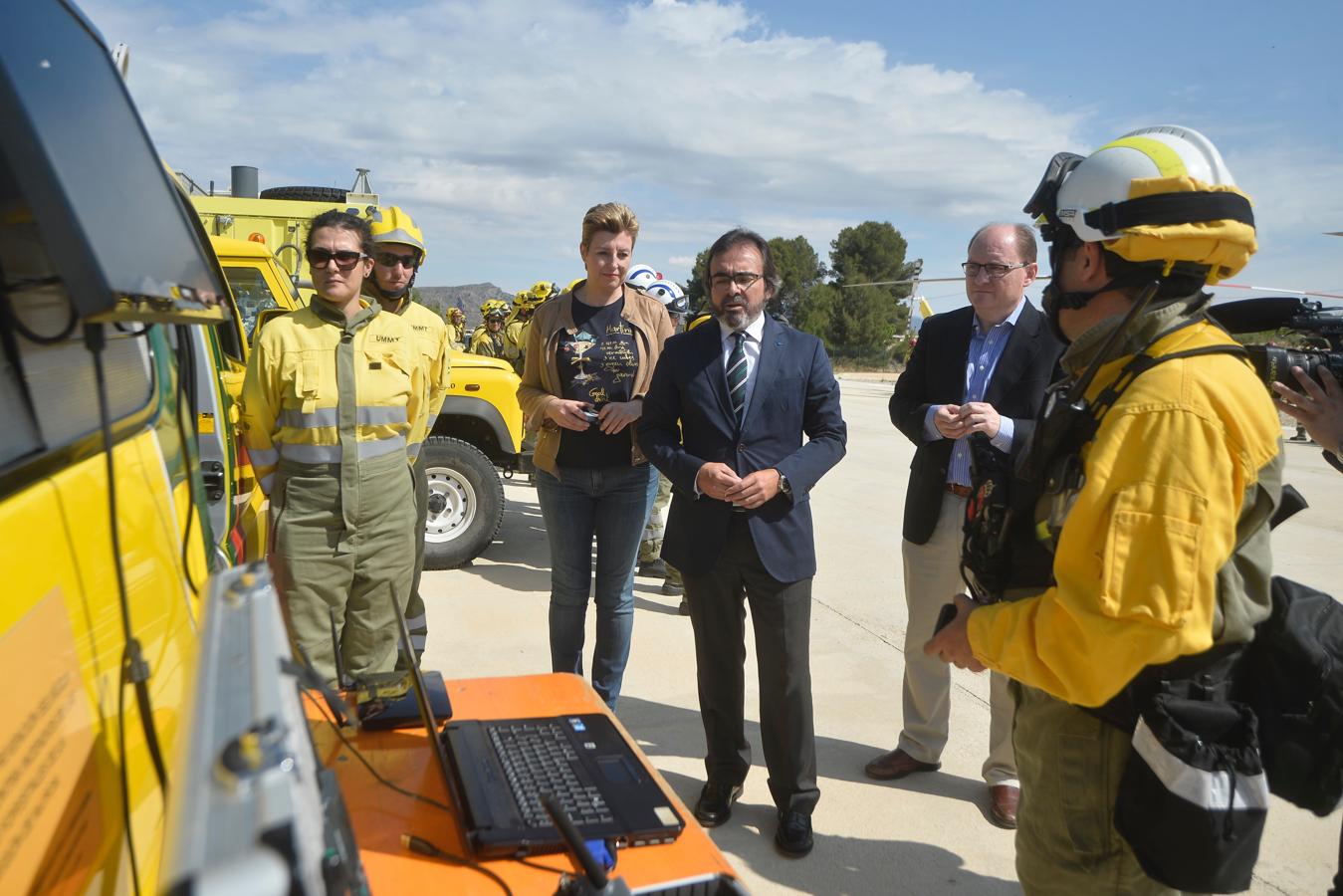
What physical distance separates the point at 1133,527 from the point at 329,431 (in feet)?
8.75

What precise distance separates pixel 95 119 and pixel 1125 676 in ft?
6.04

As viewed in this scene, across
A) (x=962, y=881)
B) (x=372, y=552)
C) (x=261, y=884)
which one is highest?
(x=261, y=884)

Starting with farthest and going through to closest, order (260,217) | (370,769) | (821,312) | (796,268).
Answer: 1. (796,268)
2. (821,312)
3. (260,217)
4. (370,769)

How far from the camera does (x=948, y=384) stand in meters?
3.61

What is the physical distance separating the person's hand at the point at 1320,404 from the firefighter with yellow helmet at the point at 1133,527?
1.17 meters

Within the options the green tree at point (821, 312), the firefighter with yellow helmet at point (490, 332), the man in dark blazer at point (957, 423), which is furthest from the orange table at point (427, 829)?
the green tree at point (821, 312)

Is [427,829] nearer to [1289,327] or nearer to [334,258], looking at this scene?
[334,258]

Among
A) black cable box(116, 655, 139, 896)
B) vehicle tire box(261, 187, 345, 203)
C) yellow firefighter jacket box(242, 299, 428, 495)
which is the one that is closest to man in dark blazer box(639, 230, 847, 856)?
yellow firefighter jacket box(242, 299, 428, 495)

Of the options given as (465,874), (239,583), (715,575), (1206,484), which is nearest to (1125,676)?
(1206,484)

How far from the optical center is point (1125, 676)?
1590 millimetres

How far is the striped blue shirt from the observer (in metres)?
3.49

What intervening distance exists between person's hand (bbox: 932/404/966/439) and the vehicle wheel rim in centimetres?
405

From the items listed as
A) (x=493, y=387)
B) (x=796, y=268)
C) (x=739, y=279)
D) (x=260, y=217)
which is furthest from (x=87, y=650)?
(x=796, y=268)

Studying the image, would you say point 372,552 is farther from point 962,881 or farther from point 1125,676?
point 1125,676
